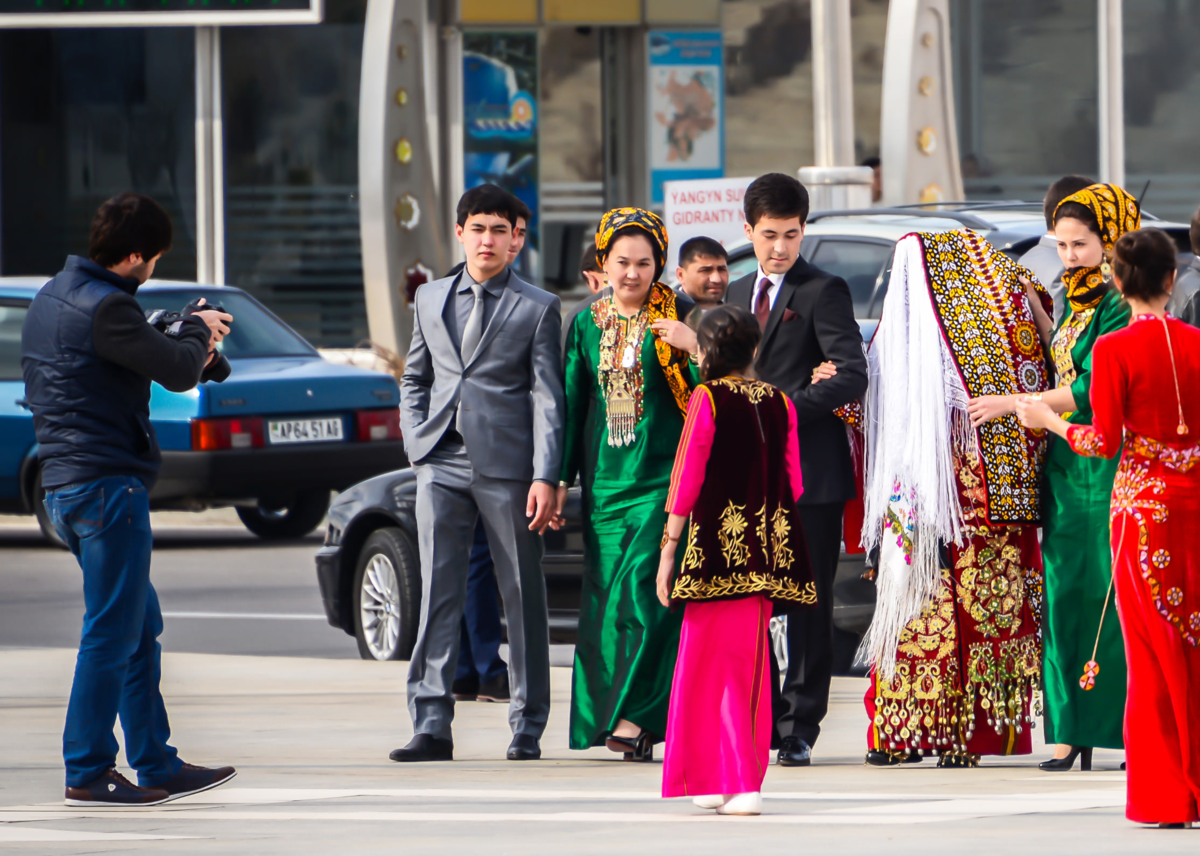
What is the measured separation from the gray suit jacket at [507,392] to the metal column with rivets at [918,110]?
12.3m

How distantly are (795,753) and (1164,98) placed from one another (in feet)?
55.3

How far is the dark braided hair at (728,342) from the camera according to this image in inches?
254

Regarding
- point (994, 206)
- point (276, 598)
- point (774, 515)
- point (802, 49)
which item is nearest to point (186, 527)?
point (276, 598)

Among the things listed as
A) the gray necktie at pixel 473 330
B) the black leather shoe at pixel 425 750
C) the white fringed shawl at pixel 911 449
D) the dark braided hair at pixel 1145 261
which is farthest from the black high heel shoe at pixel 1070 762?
the gray necktie at pixel 473 330

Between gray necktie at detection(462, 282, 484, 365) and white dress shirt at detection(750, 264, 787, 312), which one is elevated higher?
white dress shirt at detection(750, 264, 787, 312)

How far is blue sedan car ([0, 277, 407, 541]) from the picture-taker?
47.1 ft

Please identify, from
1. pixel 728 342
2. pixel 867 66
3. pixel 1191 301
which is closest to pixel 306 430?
pixel 1191 301

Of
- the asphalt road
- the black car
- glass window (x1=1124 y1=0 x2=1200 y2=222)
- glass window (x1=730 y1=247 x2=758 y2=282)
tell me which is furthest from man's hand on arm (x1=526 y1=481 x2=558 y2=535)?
glass window (x1=1124 y1=0 x2=1200 y2=222)

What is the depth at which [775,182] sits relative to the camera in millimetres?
7449

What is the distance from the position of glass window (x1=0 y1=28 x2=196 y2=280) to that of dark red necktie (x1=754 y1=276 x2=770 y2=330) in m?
16.6

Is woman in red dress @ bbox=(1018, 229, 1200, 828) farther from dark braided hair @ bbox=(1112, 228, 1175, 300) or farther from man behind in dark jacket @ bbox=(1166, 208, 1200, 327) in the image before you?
man behind in dark jacket @ bbox=(1166, 208, 1200, 327)

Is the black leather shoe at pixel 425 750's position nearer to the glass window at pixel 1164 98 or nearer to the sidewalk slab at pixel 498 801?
the sidewalk slab at pixel 498 801

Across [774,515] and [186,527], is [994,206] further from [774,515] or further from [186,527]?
[186,527]

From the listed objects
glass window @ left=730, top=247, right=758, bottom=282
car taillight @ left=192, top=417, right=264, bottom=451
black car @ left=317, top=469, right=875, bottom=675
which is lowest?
black car @ left=317, top=469, right=875, bottom=675
